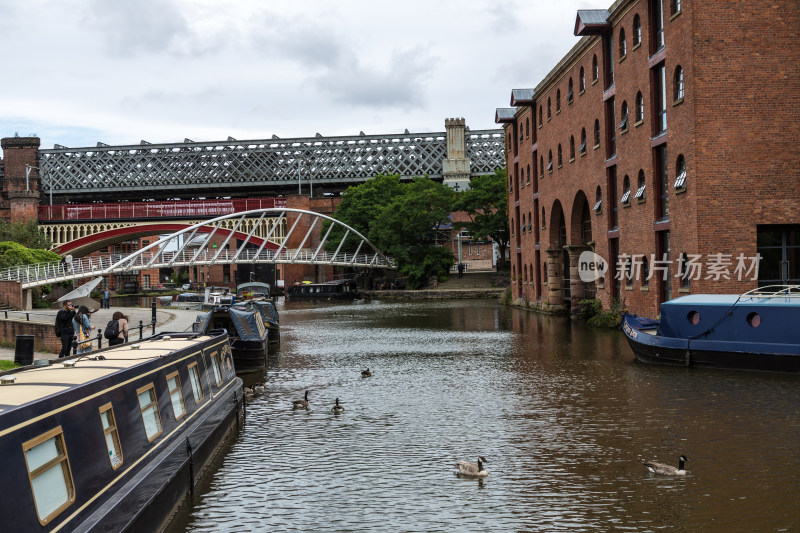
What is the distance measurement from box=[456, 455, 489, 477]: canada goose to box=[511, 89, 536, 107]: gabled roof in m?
40.1

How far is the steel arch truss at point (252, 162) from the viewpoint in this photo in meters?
113

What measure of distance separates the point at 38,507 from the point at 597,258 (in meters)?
33.0

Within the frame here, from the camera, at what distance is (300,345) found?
107 ft

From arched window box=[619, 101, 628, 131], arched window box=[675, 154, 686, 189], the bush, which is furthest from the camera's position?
the bush

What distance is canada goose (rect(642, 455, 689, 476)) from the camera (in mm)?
11172

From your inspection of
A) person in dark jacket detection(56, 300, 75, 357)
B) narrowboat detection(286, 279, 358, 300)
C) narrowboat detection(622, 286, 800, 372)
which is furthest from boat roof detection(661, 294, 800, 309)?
narrowboat detection(286, 279, 358, 300)

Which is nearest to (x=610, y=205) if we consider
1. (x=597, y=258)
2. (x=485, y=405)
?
(x=597, y=258)

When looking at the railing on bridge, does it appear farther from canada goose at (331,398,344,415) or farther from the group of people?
canada goose at (331,398,344,415)

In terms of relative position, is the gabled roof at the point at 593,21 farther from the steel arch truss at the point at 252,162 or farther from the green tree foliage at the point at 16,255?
the steel arch truss at the point at 252,162

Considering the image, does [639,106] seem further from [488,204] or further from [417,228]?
[417,228]

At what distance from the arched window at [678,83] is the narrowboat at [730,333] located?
8.42m

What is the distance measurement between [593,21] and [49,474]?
32.2 m

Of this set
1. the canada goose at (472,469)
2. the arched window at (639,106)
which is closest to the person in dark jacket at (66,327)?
the canada goose at (472,469)

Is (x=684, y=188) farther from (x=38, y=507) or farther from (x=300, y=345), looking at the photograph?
(x=38, y=507)
